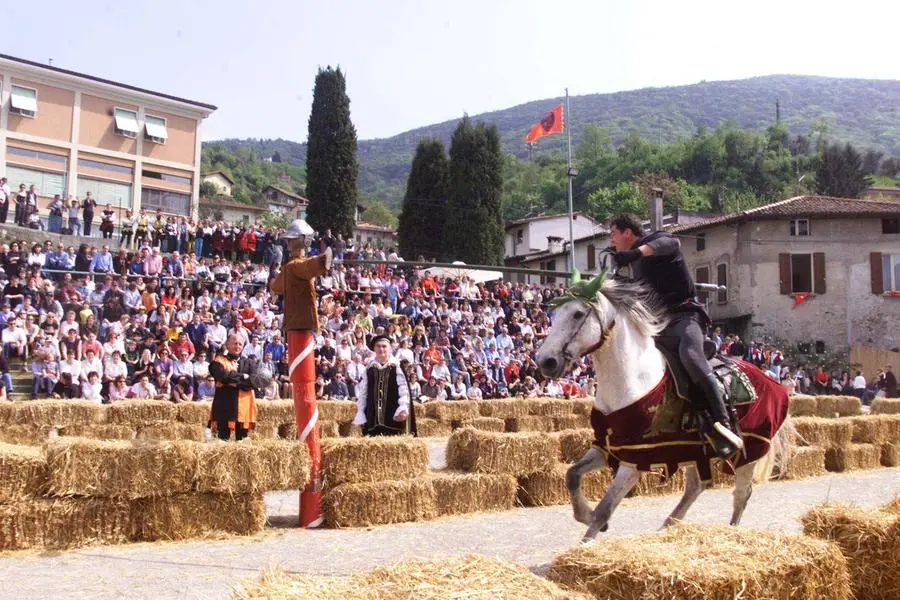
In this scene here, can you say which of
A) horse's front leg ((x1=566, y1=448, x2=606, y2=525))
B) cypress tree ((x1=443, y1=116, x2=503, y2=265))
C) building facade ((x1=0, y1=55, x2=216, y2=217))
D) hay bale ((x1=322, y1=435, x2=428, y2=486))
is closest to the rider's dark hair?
horse's front leg ((x1=566, y1=448, x2=606, y2=525))

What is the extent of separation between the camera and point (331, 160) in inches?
2451

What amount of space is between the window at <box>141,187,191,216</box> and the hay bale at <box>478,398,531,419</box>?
3852 cm

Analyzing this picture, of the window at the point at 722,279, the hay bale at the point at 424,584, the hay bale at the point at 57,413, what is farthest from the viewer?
the window at the point at 722,279

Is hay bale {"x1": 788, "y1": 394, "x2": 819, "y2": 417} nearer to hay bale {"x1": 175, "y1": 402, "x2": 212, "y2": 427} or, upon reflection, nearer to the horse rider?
hay bale {"x1": 175, "y1": 402, "x2": 212, "y2": 427}

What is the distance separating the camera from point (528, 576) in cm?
442

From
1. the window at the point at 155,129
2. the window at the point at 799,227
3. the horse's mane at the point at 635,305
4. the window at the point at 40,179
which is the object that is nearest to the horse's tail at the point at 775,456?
the horse's mane at the point at 635,305

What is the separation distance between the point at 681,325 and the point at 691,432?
1052 mm

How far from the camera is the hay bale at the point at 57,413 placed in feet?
51.0

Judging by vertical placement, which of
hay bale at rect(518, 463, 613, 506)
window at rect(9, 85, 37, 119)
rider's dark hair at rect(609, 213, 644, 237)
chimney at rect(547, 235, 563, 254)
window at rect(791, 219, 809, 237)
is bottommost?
hay bale at rect(518, 463, 613, 506)

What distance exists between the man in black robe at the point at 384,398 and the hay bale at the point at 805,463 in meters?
7.38

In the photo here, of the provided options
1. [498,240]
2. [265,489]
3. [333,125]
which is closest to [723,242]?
[498,240]

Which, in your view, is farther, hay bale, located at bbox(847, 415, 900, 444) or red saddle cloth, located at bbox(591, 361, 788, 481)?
hay bale, located at bbox(847, 415, 900, 444)

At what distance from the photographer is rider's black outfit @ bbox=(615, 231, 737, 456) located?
326 inches

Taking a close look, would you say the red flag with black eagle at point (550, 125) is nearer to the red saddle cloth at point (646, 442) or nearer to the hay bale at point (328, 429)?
the hay bale at point (328, 429)
